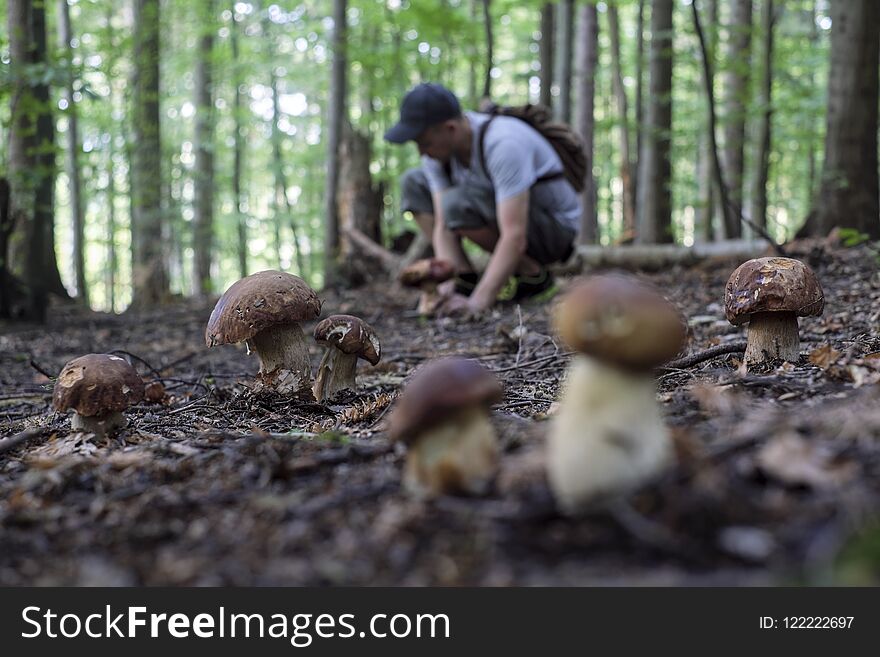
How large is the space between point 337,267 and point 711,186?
25.7 feet

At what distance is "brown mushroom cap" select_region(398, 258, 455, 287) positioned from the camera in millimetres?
7414

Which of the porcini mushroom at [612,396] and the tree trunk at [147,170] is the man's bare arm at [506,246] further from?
the tree trunk at [147,170]

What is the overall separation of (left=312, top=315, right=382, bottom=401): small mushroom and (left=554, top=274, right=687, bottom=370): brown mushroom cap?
2.43m

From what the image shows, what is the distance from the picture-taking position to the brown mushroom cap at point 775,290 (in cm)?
331

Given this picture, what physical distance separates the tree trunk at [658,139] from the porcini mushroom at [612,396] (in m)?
10.3

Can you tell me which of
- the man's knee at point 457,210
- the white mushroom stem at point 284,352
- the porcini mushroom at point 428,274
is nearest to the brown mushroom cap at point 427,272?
the porcini mushroom at point 428,274

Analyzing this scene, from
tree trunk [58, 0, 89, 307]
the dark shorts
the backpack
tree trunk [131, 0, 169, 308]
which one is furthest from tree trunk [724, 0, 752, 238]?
tree trunk [58, 0, 89, 307]

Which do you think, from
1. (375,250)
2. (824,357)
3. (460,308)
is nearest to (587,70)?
(375,250)

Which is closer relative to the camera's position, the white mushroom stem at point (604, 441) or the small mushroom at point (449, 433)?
the white mushroom stem at point (604, 441)

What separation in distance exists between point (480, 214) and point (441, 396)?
21.0 feet

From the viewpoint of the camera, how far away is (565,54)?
12195 millimetres

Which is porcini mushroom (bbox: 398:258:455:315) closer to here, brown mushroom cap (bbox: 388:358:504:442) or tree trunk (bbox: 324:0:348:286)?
tree trunk (bbox: 324:0:348:286)

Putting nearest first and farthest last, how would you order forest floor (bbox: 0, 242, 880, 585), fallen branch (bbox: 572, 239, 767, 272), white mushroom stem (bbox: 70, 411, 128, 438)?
forest floor (bbox: 0, 242, 880, 585), white mushroom stem (bbox: 70, 411, 128, 438), fallen branch (bbox: 572, 239, 767, 272)

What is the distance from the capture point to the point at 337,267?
40.3 feet
